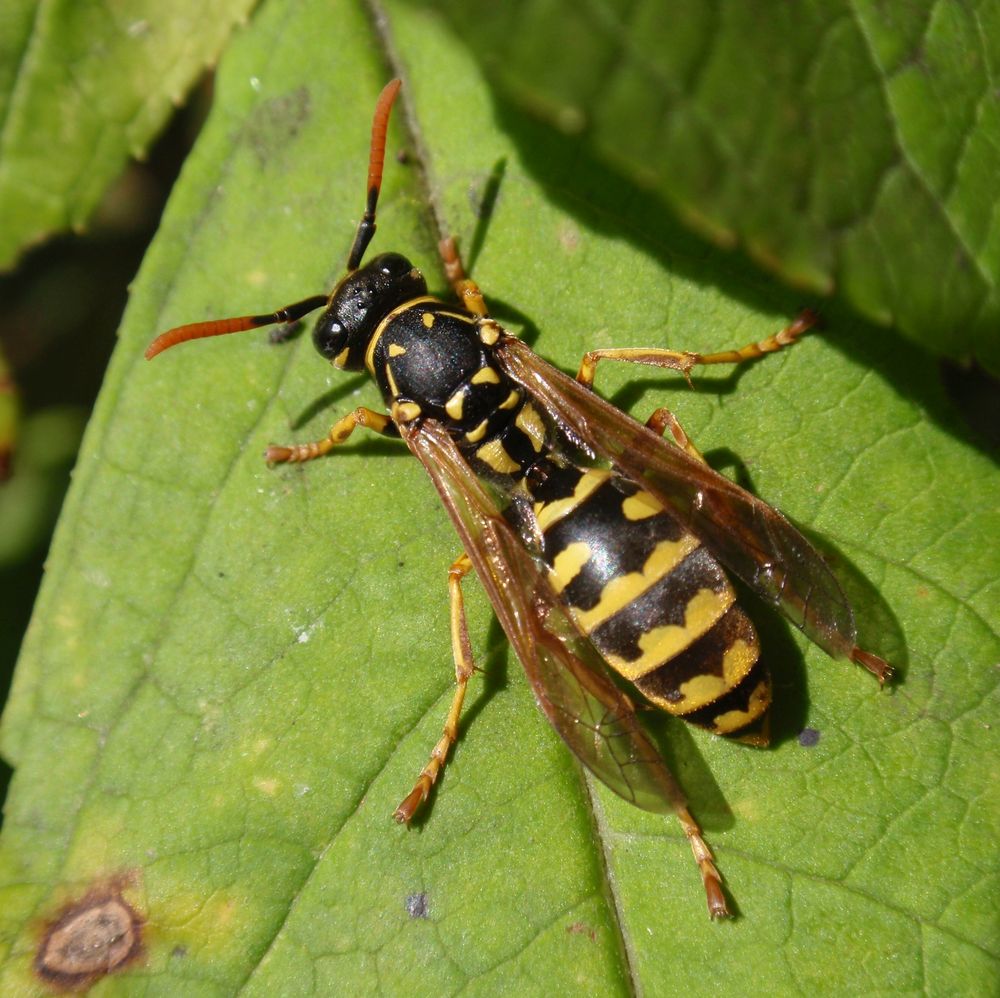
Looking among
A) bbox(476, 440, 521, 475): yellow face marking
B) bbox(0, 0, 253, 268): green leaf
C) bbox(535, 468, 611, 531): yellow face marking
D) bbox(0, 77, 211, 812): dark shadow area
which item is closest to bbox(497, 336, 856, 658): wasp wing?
bbox(535, 468, 611, 531): yellow face marking

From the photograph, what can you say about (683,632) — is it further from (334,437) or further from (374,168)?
(374,168)

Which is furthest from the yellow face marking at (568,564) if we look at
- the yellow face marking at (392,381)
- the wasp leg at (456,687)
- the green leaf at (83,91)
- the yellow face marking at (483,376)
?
the green leaf at (83,91)

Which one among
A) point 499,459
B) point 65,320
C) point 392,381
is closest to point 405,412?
point 392,381

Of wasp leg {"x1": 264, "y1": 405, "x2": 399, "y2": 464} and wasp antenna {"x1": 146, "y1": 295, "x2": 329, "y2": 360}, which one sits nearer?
wasp antenna {"x1": 146, "y1": 295, "x2": 329, "y2": 360}

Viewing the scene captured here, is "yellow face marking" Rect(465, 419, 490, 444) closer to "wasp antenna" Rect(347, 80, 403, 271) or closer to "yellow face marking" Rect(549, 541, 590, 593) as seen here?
"yellow face marking" Rect(549, 541, 590, 593)

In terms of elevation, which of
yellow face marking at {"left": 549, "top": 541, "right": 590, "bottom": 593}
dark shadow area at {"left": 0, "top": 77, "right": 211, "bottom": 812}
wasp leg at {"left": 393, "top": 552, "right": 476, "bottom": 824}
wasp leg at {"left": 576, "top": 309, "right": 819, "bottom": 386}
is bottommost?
dark shadow area at {"left": 0, "top": 77, "right": 211, "bottom": 812}

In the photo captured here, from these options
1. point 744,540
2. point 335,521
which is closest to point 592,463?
point 744,540

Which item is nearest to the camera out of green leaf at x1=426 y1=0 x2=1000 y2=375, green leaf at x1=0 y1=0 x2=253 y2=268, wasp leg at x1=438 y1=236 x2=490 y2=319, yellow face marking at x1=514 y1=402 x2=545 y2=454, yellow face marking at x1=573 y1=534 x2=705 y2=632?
green leaf at x1=426 y1=0 x2=1000 y2=375

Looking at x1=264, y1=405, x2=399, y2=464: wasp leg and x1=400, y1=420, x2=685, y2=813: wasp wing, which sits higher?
x1=400, y1=420, x2=685, y2=813: wasp wing
